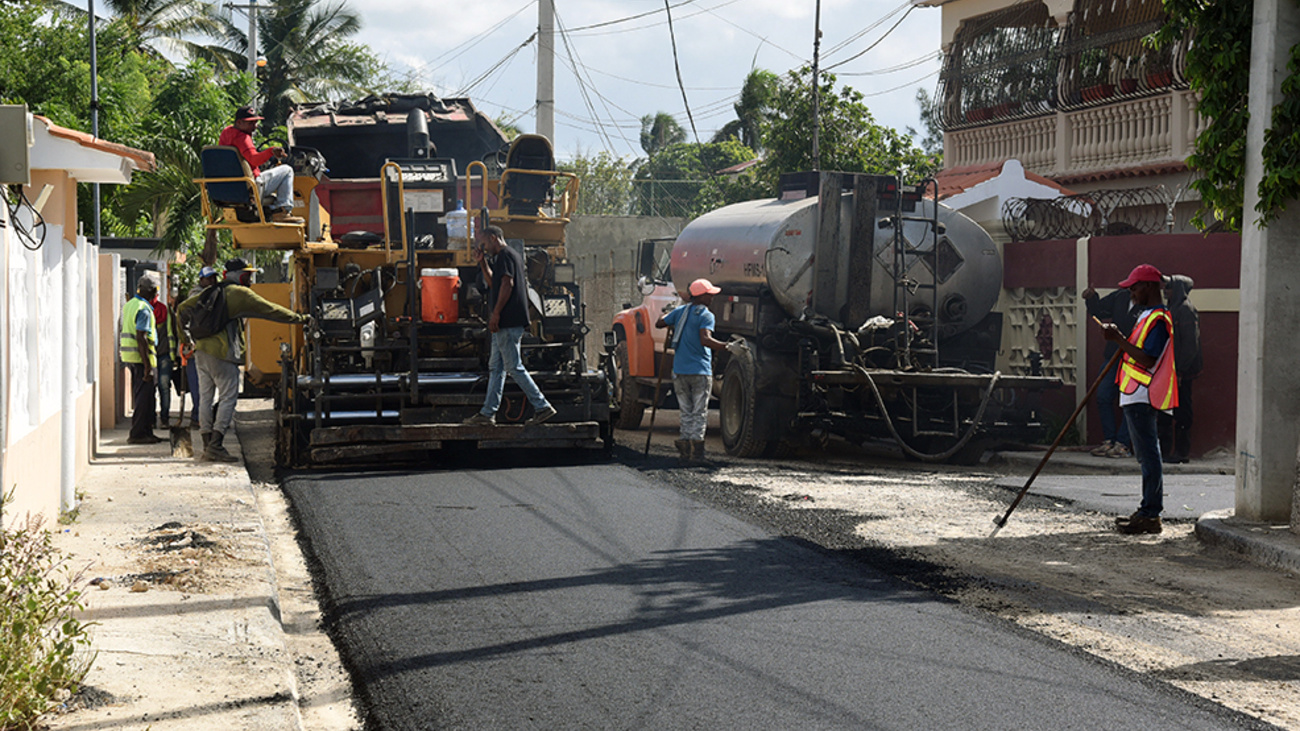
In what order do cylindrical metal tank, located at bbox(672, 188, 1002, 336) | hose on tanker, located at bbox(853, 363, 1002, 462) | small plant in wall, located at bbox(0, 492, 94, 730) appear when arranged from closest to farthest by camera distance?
small plant in wall, located at bbox(0, 492, 94, 730)
hose on tanker, located at bbox(853, 363, 1002, 462)
cylindrical metal tank, located at bbox(672, 188, 1002, 336)

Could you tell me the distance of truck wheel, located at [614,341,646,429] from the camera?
15.7m

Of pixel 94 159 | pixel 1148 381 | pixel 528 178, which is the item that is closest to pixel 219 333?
pixel 528 178

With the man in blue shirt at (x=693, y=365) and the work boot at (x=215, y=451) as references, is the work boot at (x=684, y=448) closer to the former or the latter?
the man in blue shirt at (x=693, y=365)

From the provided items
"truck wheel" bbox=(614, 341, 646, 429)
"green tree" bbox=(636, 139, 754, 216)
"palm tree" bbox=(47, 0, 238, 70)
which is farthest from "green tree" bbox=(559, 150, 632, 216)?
"truck wheel" bbox=(614, 341, 646, 429)

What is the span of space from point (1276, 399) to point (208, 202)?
8.34m

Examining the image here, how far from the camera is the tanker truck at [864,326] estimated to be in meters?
12.4

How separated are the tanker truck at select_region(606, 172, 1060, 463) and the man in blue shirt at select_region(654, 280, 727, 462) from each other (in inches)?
28.1

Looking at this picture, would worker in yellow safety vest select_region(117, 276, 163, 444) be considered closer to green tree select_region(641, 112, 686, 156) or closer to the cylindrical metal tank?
the cylindrical metal tank

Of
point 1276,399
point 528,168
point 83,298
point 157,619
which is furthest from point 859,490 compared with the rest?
point 83,298

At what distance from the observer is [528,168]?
1320 cm

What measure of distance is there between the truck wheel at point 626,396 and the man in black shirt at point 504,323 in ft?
14.4

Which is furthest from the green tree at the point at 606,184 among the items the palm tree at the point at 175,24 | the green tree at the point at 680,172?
the palm tree at the point at 175,24

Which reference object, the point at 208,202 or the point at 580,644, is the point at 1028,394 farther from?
the point at 580,644

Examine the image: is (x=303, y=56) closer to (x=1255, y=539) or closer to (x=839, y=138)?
(x=839, y=138)
